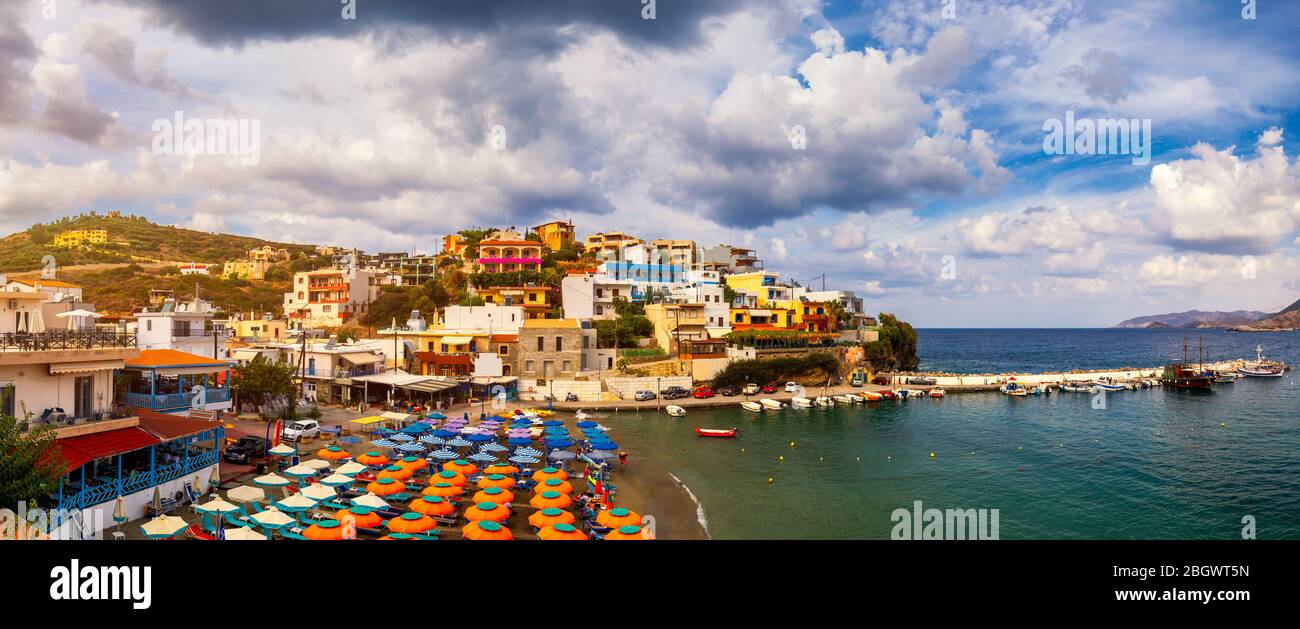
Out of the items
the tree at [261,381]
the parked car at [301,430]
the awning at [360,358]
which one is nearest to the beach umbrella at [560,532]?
the parked car at [301,430]

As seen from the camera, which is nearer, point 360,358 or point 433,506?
point 433,506

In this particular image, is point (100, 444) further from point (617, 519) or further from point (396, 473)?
point (617, 519)

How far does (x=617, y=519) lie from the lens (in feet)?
63.5

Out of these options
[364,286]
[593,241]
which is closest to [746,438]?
[364,286]

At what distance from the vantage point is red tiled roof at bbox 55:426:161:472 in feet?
51.4

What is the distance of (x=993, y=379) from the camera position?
6862 centimetres

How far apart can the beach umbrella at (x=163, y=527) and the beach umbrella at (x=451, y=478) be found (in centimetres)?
782

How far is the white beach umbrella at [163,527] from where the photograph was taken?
606 inches

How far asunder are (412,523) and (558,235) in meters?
75.3

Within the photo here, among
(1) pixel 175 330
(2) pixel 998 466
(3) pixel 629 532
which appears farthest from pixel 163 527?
(2) pixel 998 466

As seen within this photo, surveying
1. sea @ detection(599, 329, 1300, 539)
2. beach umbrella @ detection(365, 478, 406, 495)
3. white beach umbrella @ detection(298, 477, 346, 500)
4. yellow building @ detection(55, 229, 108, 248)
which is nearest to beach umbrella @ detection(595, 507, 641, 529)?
sea @ detection(599, 329, 1300, 539)

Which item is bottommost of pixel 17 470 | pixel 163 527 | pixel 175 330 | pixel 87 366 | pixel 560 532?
pixel 560 532

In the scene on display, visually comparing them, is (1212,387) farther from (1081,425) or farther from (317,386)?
(317,386)
